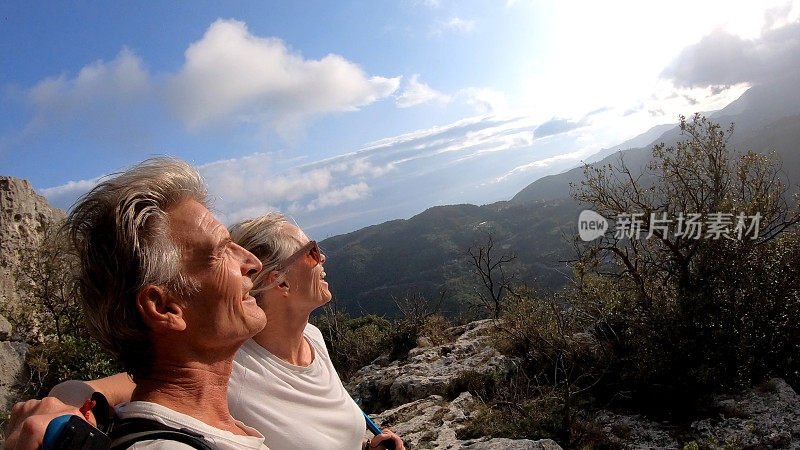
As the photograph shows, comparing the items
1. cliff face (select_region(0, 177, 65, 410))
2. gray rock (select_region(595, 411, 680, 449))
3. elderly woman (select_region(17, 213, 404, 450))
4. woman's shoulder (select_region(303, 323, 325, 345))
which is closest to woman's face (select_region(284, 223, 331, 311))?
elderly woman (select_region(17, 213, 404, 450))

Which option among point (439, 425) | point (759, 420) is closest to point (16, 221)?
point (439, 425)

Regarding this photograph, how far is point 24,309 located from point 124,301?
1199cm

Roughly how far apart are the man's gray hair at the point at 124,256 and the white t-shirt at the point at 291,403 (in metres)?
0.86

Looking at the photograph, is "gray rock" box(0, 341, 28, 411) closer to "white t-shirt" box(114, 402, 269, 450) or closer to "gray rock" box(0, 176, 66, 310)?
"gray rock" box(0, 176, 66, 310)

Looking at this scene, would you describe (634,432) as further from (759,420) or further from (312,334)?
(312,334)

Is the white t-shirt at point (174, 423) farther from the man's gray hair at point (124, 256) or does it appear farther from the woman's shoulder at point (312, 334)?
the woman's shoulder at point (312, 334)

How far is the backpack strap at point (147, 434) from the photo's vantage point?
100 cm

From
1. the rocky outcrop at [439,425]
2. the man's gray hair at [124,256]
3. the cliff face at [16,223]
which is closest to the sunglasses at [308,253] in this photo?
the man's gray hair at [124,256]

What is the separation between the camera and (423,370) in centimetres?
781

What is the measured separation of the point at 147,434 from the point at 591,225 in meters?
9.49

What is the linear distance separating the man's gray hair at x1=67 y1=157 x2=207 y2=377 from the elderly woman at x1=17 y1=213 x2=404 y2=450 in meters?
0.91

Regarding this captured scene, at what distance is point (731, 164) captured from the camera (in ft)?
27.4

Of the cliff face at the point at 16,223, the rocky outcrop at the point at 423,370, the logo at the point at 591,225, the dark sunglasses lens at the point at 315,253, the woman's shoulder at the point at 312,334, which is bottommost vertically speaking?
the rocky outcrop at the point at 423,370

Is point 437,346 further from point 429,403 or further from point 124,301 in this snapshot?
point 124,301
